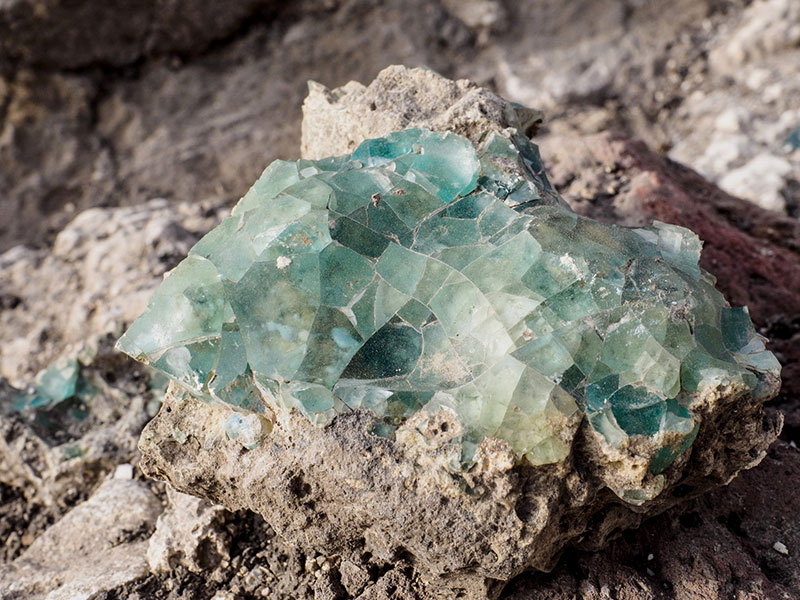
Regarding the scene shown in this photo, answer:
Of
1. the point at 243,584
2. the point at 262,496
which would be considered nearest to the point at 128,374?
the point at 243,584

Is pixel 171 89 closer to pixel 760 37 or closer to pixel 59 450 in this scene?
pixel 59 450

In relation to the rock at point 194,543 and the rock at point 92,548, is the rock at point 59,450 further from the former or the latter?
the rock at point 194,543

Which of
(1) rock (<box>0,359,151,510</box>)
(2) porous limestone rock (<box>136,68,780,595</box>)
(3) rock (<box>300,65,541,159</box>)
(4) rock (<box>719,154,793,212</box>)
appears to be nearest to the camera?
(2) porous limestone rock (<box>136,68,780,595</box>)

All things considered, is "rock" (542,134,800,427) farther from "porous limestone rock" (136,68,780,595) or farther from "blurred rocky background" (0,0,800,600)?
"porous limestone rock" (136,68,780,595)

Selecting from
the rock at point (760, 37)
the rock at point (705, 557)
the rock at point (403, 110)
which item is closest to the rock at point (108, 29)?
the rock at point (760, 37)

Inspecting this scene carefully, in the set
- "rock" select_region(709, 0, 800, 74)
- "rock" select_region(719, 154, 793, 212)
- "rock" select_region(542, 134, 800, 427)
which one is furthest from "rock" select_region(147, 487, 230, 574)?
"rock" select_region(709, 0, 800, 74)

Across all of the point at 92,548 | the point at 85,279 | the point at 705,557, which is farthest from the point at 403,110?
the point at 85,279
